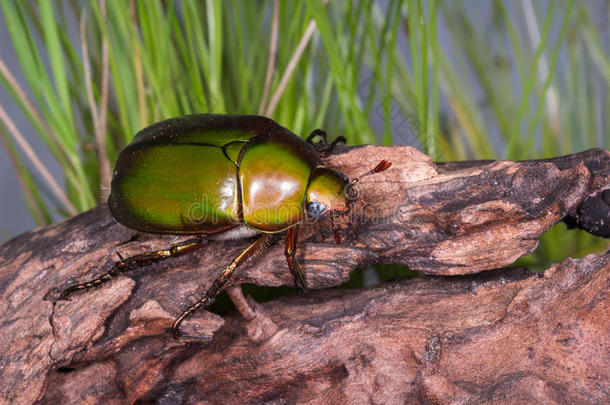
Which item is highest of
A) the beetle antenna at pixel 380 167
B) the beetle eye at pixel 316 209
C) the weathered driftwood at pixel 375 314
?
the beetle antenna at pixel 380 167

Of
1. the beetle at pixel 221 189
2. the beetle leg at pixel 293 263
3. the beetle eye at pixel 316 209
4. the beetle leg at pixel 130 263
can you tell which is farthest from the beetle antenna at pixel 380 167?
the beetle leg at pixel 130 263

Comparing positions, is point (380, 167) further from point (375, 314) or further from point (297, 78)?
point (297, 78)

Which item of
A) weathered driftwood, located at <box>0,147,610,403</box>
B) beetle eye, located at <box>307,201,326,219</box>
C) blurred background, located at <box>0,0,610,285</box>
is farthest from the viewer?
blurred background, located at <box>0,0,610,285</box>

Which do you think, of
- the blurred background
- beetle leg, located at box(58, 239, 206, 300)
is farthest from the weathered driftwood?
the blurred background

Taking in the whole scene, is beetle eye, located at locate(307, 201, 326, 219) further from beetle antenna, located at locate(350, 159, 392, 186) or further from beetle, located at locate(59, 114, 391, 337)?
beetle antenna, located at locate(350, 159, 392, 186)

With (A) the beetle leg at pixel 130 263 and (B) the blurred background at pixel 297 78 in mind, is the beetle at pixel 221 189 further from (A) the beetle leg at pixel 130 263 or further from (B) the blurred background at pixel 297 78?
(B) the blurred background at pixel 297 78

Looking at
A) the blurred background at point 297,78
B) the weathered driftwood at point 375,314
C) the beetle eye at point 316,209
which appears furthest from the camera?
the blurred background at point 297,78

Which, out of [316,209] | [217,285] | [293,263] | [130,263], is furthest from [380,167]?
[130,263]
